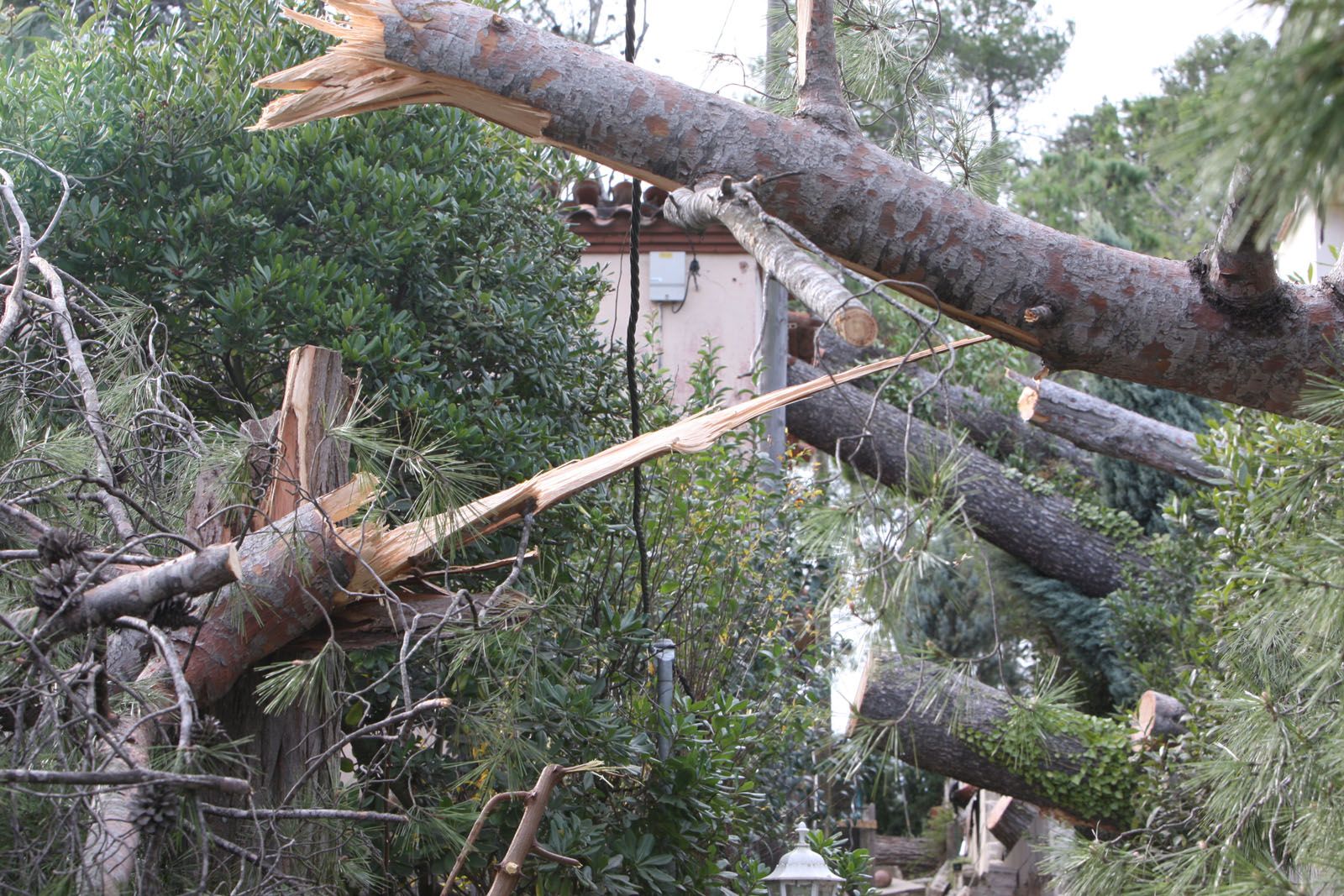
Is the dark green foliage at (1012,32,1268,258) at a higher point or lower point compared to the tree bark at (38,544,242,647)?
higher

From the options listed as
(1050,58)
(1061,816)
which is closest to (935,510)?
(1061,816)

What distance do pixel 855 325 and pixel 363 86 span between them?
1.63 m

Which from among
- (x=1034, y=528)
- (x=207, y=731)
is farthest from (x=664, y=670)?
(x=1034, y=528)

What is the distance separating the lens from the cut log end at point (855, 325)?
1896mm

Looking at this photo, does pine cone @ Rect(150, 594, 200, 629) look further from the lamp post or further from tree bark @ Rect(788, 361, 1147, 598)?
tree bark @ Rect(788, 361, 1147, 598)

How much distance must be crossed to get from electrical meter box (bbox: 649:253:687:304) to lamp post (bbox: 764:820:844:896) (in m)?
4.68

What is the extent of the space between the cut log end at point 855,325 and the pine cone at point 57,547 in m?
1.23

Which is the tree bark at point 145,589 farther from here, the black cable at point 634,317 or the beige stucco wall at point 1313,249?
the beige stucco wall at point 1313,249

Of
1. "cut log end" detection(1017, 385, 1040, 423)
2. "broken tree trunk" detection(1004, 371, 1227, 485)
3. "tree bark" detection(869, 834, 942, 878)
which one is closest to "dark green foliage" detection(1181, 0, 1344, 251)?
"cut log end" detection(1017, 385, 1040, 423)

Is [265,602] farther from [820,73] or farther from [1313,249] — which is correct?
[1313,249]

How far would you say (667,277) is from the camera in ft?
26.5

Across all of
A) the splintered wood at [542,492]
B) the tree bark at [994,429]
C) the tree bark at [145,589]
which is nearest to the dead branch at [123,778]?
the tree bark at [145,589]

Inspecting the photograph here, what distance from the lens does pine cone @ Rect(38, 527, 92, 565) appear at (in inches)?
69.2

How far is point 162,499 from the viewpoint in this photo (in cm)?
287
